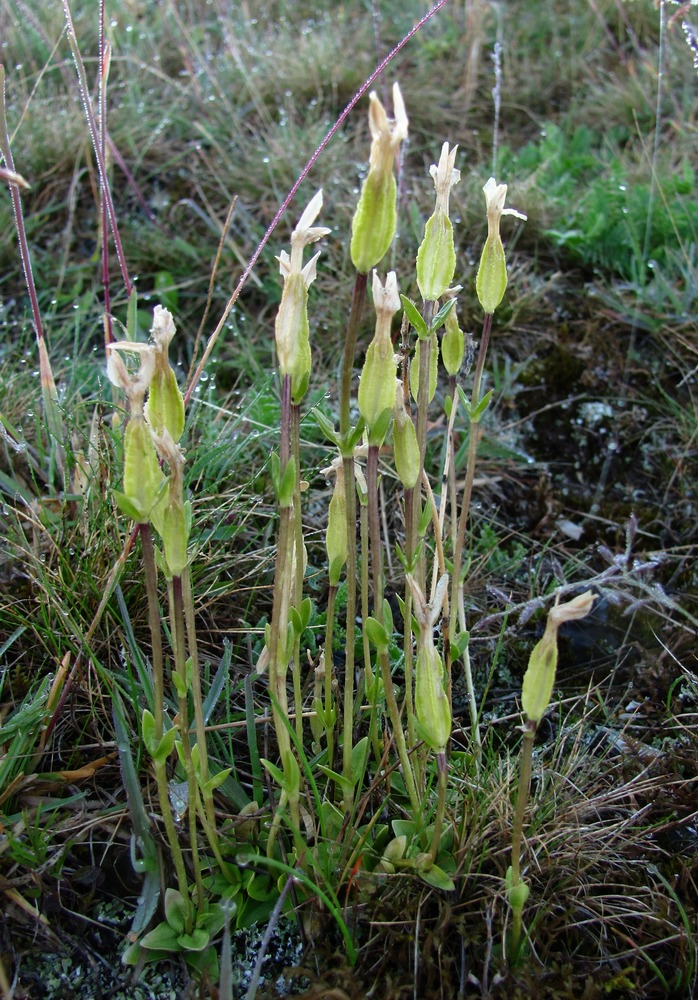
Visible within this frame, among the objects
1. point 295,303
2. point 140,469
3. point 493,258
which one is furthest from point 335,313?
point 140,469

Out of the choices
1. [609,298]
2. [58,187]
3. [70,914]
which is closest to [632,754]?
[70,914]

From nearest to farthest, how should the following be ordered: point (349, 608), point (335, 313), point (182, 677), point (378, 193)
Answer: point (378, 193)
point (182, 677)
point (349, 608)
point (335, 313)

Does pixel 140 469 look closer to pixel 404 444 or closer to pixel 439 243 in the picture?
pixel 404 444

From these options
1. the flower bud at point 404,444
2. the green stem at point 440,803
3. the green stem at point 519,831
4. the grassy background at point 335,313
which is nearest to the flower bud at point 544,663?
the green stem at point 519,831

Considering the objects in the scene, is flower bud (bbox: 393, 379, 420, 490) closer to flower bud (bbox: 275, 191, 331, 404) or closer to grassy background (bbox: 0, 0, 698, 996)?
flower bud (bbox: 275, 191, 331, 404)

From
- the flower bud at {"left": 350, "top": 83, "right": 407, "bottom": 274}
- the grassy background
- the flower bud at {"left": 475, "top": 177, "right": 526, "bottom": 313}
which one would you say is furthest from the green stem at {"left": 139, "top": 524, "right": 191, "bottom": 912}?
the flower bud at {"left": 475, "top": 177, "right": 526, "bottom": 313}

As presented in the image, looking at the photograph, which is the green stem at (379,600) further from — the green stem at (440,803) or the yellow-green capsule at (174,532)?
the yellow-green capsule at (174,532)
